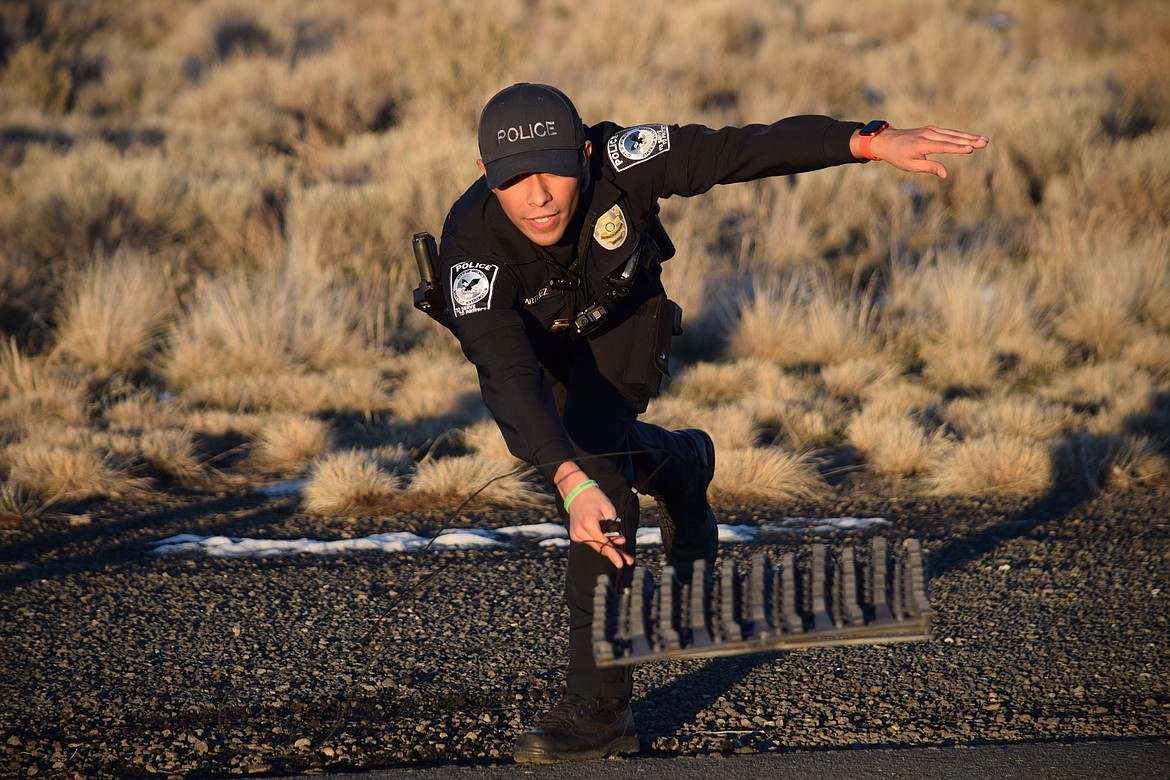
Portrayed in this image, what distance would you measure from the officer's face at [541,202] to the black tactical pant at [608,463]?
551 millimetres

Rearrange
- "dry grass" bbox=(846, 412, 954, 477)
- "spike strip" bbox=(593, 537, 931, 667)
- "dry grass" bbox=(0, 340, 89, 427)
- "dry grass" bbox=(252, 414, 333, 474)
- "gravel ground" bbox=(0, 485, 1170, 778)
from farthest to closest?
"dry grass" bbox=(0, 340, 89, 427), "dry grass" bbox=(252, 414, 333, 474), "dry grass" bbox=(846, 412, 954, 477), "gravel ground" bbox=(0, 485, 1170, 778), "spike strip" bbox=(593, 537, 931, 667)

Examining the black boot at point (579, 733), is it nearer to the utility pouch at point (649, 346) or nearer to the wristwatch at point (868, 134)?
the utility pouch at point (649, 346)

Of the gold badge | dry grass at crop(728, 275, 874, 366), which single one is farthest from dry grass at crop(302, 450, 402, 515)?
dry grass at crop(728, 275, 874, 366)

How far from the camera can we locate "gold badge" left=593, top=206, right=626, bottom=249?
11.4 ft

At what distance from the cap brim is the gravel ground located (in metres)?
1.66

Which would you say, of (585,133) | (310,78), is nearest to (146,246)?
(310,78)

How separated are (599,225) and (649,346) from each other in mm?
480

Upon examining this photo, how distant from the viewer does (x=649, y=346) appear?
375 cm

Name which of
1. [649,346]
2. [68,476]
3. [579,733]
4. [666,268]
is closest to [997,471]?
[649,346]

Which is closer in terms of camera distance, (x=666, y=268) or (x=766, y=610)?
(x=766, y=610)

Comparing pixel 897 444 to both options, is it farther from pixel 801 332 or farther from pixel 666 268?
pixel 666 268

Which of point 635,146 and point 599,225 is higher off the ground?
point 635,146

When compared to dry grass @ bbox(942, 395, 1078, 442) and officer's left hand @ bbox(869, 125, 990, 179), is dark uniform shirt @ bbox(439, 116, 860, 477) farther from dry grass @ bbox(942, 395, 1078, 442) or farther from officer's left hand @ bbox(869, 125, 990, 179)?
dry grass @ bbox(942, 395, 1078, 442)

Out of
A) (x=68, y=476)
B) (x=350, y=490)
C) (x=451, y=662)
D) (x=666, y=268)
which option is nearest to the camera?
(x=451, y=662)
